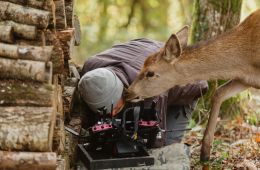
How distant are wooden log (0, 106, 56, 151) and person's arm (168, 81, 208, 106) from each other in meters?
2.53

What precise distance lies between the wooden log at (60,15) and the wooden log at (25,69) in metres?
1.04

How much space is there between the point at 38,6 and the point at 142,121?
1.56 meters

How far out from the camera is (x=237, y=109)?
337 inches

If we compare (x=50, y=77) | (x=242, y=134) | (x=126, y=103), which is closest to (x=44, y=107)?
(x=50, y=77)

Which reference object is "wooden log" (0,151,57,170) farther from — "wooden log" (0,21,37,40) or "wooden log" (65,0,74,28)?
"wooden log" (65,0,74,28)

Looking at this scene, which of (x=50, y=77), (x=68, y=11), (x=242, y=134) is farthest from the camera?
(x=242, y=134)

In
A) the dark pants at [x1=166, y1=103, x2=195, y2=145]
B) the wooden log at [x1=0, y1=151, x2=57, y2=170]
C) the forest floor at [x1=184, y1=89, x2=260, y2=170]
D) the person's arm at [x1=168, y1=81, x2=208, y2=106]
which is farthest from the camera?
the dark pants at [x1=166, y1=103, x2=195, y2=145]

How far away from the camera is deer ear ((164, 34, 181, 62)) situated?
6.16 meters

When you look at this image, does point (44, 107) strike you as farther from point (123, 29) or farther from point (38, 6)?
point (123, 29)

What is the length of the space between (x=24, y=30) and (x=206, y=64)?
2.34 m

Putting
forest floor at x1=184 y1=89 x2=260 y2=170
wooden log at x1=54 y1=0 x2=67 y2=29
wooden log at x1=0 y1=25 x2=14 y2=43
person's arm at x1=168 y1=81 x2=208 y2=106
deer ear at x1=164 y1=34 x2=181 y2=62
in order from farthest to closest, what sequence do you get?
person's arm at x1=168 y1=81 x2=208 y2=106 → forest floor at x1=184 y1=89 x2=260 y2=170 → deer ear at x1=164 y1=34 x2=181 y2=62 → wooden log at x1=54 y1=0 x2=67 y2=29 → wooden log at x1=0 y1=25 x2=14 y2=43

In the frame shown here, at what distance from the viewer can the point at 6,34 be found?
16.0 feet

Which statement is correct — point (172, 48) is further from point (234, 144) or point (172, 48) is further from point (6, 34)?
point (6, 34)

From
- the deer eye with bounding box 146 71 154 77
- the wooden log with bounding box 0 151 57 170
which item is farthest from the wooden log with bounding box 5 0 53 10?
the deer eye with bounding box 146 71 154 77
